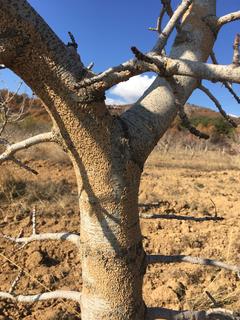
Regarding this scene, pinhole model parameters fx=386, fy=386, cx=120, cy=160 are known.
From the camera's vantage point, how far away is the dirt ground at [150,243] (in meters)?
2.84

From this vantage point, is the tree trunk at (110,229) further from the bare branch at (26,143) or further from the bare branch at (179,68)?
the bare branch at (179,68)

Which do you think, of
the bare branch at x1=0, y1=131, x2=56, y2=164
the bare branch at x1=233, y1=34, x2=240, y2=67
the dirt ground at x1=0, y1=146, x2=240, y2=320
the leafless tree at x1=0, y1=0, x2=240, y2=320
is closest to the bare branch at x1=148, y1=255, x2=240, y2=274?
the leafless tree at x1=0, y1=0, x2=240, y2=320

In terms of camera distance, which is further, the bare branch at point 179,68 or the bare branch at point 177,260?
the bare branch at point 177,260

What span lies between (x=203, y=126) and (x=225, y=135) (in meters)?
4.27

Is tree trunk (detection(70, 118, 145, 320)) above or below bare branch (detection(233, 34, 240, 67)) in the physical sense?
below

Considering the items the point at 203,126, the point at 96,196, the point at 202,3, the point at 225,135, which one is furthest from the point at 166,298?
the point at 203,126

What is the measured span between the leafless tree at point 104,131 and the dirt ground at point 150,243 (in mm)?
334

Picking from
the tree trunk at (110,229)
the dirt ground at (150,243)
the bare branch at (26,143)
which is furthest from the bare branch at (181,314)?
the bare branch at (26,143)

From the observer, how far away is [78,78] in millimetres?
984

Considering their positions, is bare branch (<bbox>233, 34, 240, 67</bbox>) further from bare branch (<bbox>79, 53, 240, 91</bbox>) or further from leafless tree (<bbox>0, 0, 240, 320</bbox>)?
leafless tree (<bbox>0, 0, 240, 320</bbox>)

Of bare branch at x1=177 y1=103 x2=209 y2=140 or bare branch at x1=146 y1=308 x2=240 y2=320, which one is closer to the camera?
bare branch at x1=177 y1=103 x2=209 y2=140

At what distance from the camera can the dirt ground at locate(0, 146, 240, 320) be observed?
2.84 m

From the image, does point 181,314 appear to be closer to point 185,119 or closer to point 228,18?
point 185,119

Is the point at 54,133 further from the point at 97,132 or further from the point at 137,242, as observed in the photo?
the point at 137,242
